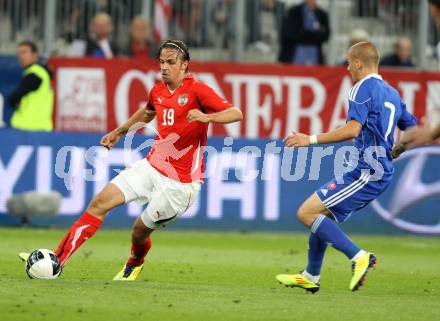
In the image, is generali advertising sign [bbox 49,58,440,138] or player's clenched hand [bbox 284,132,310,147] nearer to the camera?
player's clenched hand [bbox 284,132,310,147]

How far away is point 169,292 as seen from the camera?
31.3 ft

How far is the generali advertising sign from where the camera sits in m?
18.8

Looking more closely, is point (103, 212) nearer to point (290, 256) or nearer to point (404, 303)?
point (404, 303)

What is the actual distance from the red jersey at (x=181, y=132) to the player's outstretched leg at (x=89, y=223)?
1.80ft

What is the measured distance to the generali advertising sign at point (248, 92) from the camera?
61.7ft

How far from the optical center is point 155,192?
10320mm

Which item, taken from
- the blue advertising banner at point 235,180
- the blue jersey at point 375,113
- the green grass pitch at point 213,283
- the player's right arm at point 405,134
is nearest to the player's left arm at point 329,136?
the blue jersey at point 375,113

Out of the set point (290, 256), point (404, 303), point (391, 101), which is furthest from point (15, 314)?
point (290, 256)

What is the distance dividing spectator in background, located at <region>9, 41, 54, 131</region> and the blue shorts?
8143mm

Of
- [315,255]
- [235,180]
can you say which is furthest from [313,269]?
[235,180]

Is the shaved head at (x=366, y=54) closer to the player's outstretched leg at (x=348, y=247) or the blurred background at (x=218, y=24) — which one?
the player's outstretched leg at (x=348, y=247)

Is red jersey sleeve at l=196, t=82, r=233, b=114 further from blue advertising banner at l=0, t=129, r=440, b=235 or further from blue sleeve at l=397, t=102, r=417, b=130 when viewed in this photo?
blue advertising banner at l=0, t=129, r=440, b=235

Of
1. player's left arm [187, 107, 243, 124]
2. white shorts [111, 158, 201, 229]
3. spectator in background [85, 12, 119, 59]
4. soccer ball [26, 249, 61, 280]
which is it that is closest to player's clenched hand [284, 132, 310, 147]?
player's left arm [187, 107, 243, 124]

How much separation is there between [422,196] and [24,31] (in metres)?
7.34
